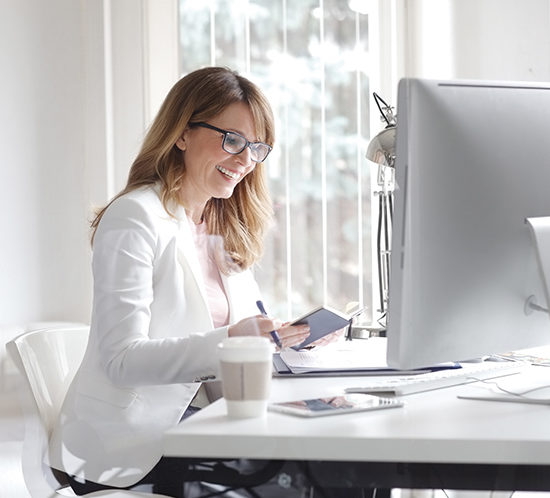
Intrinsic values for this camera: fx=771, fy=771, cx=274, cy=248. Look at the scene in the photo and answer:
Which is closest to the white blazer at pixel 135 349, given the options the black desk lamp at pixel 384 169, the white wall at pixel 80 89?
the black desk lamp at pixel 384 169

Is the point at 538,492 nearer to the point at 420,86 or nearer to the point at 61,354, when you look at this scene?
the point at 420,86

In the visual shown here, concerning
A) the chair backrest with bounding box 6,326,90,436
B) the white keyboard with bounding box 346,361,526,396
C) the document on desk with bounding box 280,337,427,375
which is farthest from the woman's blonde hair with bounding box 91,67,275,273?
the white keyboard with bounding box 346,361,526,396

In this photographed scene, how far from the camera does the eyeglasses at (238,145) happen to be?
62.2 inches

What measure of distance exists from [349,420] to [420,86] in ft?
1.30

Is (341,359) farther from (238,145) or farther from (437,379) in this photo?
(238,145)

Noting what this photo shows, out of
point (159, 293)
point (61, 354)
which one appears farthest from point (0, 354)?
point (159, 293)

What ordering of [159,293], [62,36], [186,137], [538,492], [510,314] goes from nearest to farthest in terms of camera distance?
1. [538,492]
2. [510,314]
3. [159,293]
4. [186,137]
5. [62,36]

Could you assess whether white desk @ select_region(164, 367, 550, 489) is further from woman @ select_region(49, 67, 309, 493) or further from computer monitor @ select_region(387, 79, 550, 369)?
woman @ select_region(49, 67, 309, 493)

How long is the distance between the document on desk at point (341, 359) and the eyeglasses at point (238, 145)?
1.39 ft

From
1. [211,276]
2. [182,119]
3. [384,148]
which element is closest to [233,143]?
[182,119]

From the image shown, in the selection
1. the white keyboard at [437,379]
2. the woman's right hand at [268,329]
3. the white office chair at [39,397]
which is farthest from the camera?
the white office chair at [39,397]

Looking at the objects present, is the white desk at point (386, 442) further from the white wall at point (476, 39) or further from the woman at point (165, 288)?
the white wall at point (476, 39)

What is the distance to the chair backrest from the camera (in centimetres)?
134

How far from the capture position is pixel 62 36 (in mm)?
2209
